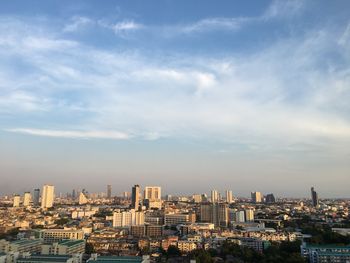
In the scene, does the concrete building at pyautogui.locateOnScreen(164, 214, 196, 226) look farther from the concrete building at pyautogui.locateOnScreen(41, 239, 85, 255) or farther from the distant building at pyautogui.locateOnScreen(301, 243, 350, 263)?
the distant building at pyautogui.locateOnScreen(301, 243, 350, 263)

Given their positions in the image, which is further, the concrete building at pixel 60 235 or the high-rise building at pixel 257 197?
the high-rise building at pixel 257 197

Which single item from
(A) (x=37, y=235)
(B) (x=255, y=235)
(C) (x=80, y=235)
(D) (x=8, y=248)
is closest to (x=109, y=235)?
(C) (x=80, y=235)

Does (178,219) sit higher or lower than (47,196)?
lower

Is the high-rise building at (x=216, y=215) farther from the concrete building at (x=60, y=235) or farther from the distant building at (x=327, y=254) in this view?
the distant building at (x=327, y=254)

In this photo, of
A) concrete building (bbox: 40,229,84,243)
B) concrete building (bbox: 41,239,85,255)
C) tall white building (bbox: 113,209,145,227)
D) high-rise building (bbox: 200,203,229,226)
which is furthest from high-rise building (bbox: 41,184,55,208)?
concrete building (bbox: 41,239,85,255)

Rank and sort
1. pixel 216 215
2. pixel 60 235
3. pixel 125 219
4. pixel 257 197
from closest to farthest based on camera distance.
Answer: pixel 60 235 → pixel 125 219 → pixel 216 215 → pixel 257 197

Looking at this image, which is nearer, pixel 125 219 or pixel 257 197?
pixel 125 219

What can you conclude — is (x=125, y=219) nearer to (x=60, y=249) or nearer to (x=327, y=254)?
(x=60, y=249)

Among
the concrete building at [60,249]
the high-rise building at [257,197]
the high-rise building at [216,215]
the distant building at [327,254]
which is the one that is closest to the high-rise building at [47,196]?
the high-rise building at [216,215]

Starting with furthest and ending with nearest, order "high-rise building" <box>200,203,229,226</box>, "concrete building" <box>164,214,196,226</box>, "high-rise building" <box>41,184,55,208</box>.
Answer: "high-rise building" <box>41,184,55,208</box>, "concrete building" <box>164,214,196,226</box>, "high-rise building" <box>200,203,229,226</box>

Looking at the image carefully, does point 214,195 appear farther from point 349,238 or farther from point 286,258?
point 286,258

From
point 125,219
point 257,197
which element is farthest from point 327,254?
point 257,197
